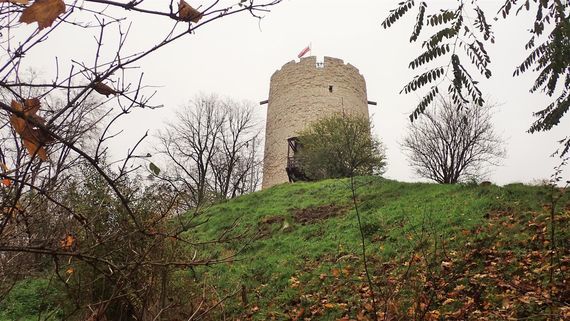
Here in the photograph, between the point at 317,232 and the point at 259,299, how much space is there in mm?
2918

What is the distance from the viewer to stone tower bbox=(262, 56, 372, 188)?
2025 cm

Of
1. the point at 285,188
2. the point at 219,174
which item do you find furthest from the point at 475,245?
the point at 219,174

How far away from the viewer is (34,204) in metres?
2.18

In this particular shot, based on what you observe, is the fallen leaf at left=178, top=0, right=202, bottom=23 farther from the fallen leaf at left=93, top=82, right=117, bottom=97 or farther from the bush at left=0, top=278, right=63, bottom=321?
the bush at left=0, top=278, right=63, bottom=321

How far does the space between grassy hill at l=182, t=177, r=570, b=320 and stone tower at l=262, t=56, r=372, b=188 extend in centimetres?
865

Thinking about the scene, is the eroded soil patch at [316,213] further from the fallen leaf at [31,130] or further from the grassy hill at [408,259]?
the fallen leaf at [31,130]

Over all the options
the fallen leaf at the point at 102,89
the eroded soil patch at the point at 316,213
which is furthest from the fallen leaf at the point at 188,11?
the eroded soil patch at the point at 316,213

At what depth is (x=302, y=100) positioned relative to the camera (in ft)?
67.4

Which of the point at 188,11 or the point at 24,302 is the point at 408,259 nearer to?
the point at 188,11

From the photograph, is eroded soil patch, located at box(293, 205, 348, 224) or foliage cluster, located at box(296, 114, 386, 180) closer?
eroded soil patch, located at box(293, 205, 348, 224)

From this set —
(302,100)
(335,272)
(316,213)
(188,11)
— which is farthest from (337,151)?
(188,11)

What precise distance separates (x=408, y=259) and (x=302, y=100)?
1455 centimetres

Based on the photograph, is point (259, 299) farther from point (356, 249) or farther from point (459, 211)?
point (459, 211)

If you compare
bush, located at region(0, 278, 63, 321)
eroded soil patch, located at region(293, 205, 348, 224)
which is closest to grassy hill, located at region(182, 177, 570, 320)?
eroded soil patch, located at region(293, 205, 348, 224)
